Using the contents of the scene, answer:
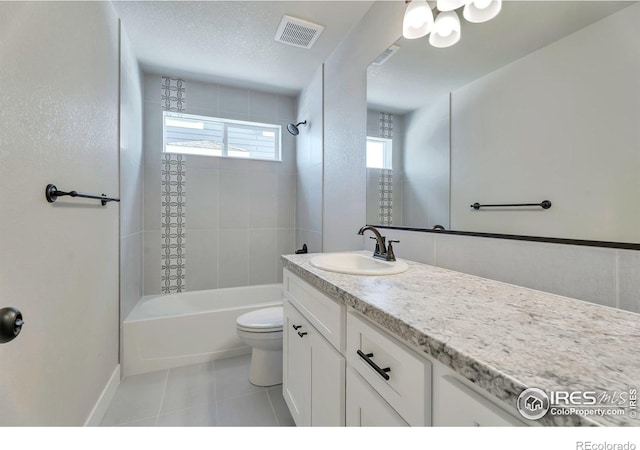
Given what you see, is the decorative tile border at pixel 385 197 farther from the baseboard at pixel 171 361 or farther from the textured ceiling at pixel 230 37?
the baseboard at pixel 171 361

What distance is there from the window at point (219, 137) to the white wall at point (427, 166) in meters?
1.93

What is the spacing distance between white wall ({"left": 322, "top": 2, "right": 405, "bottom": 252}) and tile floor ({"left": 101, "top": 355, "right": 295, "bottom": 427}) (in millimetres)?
1125

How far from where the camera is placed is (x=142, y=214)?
2594 mm

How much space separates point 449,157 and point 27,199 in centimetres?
162

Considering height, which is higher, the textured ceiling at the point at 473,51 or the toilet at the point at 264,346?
the textured ceiling at the point at 473,51

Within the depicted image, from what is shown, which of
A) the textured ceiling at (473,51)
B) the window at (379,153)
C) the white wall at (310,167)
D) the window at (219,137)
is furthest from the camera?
the window at (219,137)

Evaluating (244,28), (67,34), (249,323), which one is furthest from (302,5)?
(249,323)

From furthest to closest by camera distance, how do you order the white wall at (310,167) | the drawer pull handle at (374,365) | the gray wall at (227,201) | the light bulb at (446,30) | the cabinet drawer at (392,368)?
the gray wall at (227,201) → the white wall at (310,167) → the light bulb at (446,30) → the drawer pull handle at (374,365) → the cabinet drawer at (392,368)

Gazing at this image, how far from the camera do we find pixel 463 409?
0.47m

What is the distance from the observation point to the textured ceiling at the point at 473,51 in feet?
2.78

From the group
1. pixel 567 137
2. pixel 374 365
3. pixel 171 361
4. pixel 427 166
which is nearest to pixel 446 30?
pixel 427 166

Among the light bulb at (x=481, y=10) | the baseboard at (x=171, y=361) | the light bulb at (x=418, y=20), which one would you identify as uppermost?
the light bulb at (x=418, y=20)

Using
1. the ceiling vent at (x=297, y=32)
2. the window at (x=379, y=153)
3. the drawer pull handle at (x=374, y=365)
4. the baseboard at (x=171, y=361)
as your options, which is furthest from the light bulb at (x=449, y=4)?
the baseboard at (x=171, y=361)
